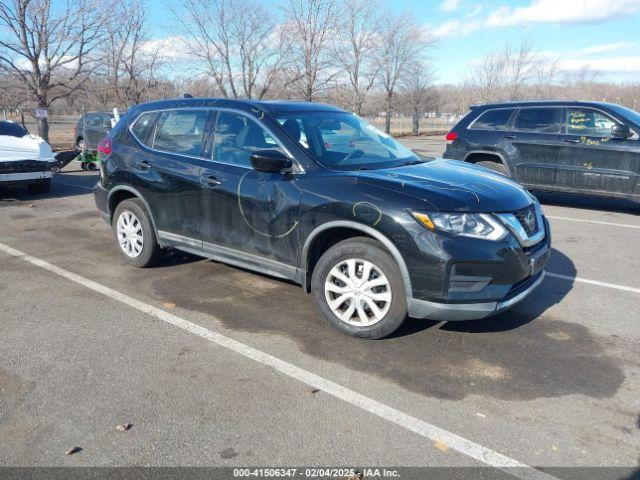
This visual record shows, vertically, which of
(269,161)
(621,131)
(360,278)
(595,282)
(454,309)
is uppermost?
(621,131)

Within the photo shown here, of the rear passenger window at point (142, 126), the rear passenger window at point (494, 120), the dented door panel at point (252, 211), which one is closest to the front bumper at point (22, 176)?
the rear passenger window at point (142, 126)

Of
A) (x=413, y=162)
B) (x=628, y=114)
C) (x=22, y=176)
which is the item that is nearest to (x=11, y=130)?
(x=22, y=176)

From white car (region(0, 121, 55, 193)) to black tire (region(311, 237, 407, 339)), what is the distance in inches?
333

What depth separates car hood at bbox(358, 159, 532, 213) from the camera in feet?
11.7

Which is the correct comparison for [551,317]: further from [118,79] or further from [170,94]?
[170,94]

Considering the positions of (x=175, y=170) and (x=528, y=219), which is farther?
(x=175, y=170)

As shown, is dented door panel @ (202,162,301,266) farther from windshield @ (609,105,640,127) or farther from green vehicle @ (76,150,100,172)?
green vehicle @ (76,150,100,172)

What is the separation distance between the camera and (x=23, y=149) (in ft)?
33.6

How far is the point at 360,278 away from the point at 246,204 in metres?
1.25

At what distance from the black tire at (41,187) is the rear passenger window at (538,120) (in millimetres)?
9374

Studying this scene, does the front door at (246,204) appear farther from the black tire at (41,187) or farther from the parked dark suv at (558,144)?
the black tire at (41,187)

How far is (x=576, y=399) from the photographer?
10.4ft

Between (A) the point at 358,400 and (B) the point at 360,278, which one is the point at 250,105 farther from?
(A) the point at 358,400

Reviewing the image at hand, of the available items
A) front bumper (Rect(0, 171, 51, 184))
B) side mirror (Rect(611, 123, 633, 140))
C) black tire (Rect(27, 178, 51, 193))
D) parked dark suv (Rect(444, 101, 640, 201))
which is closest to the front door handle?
parked dark suv (Rect(444, 101, 640, 201))
